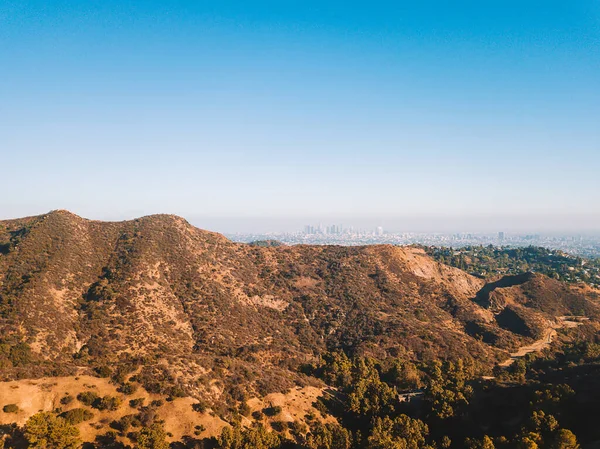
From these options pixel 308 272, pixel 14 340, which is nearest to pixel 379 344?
pixel 308 272

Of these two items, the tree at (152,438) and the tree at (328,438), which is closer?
the tree at (152,438)

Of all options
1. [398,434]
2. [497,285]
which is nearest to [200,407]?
[398,434]

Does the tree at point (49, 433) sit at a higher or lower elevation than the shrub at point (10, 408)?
lower

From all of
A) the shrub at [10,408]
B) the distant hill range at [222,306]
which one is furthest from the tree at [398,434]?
the shrub at [10,408]

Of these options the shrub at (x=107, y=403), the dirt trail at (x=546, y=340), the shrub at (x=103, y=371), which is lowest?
the dirt trail at (x=546, y=340)

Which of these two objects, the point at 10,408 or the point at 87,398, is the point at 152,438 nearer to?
the point at 87,398

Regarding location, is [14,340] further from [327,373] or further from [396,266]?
[396,266]

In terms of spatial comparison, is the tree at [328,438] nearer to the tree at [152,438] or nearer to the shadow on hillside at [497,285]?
the tree at [152,438]
